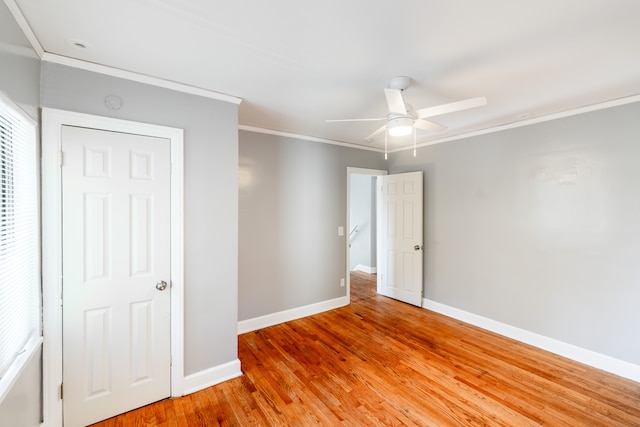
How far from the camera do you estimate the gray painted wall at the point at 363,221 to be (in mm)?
6393

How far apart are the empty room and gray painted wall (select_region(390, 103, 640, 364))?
0.02m

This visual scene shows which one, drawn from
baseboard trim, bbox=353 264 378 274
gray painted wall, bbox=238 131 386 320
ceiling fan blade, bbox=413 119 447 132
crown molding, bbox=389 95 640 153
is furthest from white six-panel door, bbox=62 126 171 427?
baseboard trim, bbox=353 264 378 274

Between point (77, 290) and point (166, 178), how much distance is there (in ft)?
3.19

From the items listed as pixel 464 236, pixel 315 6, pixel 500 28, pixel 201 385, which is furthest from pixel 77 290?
pixel 464 236

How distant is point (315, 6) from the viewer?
137 centimetres

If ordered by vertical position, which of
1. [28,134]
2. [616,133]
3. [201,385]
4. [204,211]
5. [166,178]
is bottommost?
[201,385]

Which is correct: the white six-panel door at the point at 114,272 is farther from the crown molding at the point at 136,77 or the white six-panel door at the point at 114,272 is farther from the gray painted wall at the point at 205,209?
the crown molding at the point at 136,77

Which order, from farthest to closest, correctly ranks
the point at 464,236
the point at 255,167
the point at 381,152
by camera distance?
1. the point at 381,152
2. the point at 464,236
3. the point at 255,167

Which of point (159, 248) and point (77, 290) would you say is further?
point (159, 248)

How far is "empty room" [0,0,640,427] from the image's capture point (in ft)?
4.95

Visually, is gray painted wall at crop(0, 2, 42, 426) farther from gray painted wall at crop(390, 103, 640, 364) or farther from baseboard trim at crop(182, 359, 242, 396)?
gray painted wall at crop(390, 103, 640, 364)

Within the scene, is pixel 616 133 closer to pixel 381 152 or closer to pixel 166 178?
pixel 381 152

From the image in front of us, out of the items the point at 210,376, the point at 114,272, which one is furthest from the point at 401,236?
the point at 114,272

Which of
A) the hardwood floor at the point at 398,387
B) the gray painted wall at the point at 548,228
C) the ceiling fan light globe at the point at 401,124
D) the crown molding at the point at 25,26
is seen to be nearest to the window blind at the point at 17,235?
the crown molding at the point at 25,26
